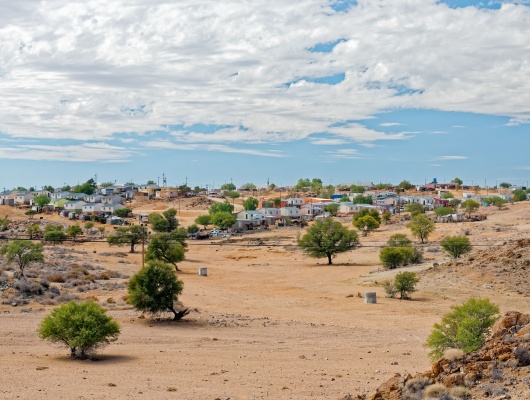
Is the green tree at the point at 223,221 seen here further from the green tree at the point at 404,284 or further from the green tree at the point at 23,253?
the green tree at the point at 404,284

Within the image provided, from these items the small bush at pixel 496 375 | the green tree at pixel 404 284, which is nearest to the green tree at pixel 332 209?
the green tree at pixel 404 284

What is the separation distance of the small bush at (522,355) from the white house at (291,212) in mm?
121601

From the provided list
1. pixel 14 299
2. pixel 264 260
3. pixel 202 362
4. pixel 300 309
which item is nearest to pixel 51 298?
pixel 14 299

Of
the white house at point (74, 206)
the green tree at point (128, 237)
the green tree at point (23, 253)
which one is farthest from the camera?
the white house at point (74, 206)

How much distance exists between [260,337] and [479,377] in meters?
19.3

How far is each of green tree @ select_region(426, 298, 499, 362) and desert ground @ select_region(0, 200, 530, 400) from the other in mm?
1363

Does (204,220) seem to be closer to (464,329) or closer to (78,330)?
(78,330)

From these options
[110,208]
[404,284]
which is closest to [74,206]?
[110,208]

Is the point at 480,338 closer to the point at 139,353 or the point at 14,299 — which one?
the point at 139,353

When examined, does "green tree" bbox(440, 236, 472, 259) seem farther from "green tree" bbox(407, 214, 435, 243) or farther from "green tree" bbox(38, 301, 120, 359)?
"green tree" bbox(38, 301, 120, 359)

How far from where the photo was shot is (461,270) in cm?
5512

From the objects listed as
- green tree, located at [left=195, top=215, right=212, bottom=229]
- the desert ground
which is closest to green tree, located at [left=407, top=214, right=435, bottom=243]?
the desert ground

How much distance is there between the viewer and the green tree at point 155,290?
132 ft

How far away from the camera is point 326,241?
248ft
